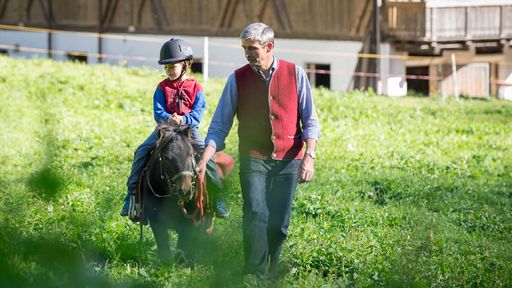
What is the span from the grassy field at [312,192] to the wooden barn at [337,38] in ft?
14.9

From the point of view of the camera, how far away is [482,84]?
3453 centimetres

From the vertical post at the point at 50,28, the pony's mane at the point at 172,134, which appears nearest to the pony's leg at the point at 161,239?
the pony's mane at the point at 172,134

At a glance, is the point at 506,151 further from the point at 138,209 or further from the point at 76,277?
the point at 76,277

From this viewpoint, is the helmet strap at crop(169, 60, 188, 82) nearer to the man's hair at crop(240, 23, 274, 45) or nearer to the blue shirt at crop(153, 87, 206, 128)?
the blue shirt at crop(153, 87, 206, 128)

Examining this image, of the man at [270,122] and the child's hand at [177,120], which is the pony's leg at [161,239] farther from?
the man at [270,122]

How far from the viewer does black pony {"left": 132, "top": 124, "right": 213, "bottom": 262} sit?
7746mm

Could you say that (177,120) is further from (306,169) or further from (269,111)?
(306,169)

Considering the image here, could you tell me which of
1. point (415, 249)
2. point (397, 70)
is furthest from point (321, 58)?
point (415, 249)

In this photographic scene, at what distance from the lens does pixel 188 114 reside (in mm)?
8266

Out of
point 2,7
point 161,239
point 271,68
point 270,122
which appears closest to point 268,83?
point 271,68

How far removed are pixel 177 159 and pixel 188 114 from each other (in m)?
0.56

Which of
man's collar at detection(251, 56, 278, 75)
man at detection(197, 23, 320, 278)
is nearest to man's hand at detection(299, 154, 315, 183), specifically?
man at detection(197, 23, 320, 278)

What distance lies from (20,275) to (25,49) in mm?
36834

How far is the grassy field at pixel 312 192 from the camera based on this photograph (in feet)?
7.18
